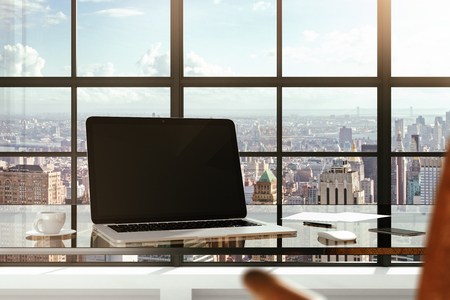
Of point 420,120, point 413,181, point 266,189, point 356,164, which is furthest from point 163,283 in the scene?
point 420,120

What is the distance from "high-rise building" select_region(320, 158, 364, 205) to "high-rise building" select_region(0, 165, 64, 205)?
2.02 m

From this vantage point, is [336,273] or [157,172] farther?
[336,273]

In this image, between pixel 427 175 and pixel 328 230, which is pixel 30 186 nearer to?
pixel 328 230

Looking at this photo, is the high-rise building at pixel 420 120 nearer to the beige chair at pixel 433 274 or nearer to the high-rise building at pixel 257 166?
the high-rise building at pixel 257 166

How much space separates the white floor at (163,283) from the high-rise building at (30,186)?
0.52 metres

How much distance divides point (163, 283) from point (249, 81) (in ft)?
5.22

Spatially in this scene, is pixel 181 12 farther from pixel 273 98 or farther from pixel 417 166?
pixel 417 166

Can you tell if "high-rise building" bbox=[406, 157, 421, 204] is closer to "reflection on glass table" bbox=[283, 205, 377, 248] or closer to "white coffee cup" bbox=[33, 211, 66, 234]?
"reflection on glass table" bbox=[283, 205, 377, 248]

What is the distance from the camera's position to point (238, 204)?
1.26m

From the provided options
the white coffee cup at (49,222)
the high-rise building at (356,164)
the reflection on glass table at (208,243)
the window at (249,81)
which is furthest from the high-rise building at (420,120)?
the white coffee cup at (49,222)

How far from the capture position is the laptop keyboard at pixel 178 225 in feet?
3.46

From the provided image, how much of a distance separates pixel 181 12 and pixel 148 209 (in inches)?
88.8

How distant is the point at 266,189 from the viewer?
125 inches

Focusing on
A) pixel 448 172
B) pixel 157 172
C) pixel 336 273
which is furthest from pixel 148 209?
pixel 336 273
